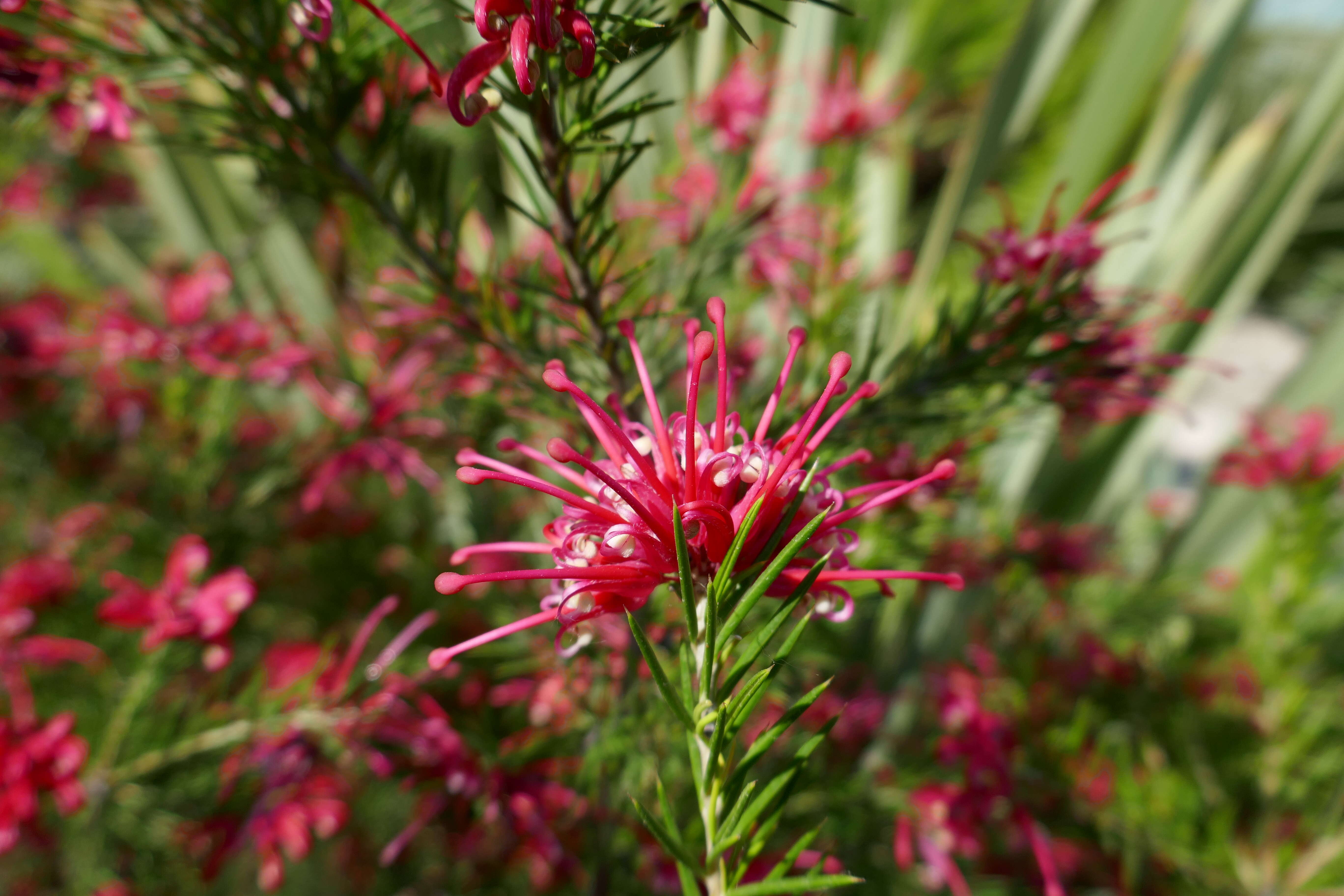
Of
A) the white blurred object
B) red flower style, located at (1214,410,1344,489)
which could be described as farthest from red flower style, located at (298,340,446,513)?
the white blurred object

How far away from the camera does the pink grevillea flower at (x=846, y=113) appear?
1.75 ft

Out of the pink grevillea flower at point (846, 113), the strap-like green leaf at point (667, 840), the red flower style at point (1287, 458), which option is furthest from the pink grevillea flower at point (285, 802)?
the red flower style at point (1287, 458)

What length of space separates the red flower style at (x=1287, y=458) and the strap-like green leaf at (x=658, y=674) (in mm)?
563

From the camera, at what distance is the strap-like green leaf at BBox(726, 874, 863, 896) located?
0.14 meters

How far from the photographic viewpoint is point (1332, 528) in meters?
0.49

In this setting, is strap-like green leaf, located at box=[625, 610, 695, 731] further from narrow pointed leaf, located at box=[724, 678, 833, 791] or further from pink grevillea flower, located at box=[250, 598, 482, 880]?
pink grevillea flower, located at box=[250, 598, 482, 880]

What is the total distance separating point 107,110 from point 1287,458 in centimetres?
71

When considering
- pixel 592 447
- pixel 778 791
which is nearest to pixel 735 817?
pixel 778 791

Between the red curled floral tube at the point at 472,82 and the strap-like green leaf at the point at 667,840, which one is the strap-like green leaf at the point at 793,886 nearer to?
the strap-like green leaf at the point at 667,840

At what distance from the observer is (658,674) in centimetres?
15

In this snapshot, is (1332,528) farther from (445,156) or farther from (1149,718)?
(445,156)

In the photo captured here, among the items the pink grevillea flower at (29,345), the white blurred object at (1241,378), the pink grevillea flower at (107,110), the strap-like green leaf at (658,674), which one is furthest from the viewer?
the white blurred object at (1241,378)

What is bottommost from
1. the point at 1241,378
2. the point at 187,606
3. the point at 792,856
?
A: the point at 1241,378

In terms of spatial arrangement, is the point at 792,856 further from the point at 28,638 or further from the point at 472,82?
the point at 28,638
